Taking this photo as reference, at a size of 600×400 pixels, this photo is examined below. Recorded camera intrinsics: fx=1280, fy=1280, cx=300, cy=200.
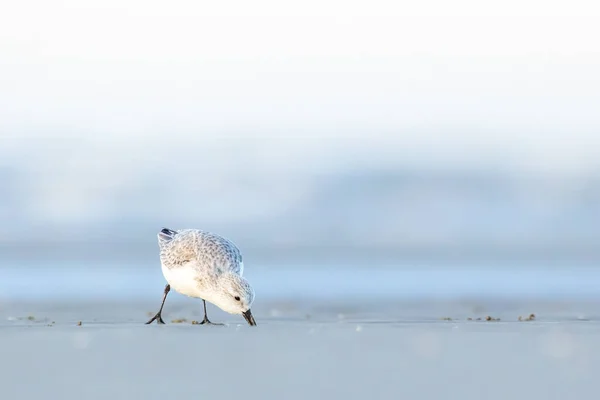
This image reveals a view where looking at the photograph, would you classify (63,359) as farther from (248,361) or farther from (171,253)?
(171,253)

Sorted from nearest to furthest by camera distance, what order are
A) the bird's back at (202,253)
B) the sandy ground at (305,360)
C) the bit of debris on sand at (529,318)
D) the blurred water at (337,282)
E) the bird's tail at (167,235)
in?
the sandy ground at (305,360) → the bird's back at (202,253) → the bit of debris on sand at (529,318) → the bird's tail at (167,235) → the blurred water at (337,282)

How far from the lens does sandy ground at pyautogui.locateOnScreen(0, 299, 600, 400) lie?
6.72 meters

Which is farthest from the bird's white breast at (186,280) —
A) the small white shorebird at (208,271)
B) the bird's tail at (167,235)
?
the bird's tail at (167,235)

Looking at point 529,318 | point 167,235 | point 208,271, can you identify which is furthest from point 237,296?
point 529,318

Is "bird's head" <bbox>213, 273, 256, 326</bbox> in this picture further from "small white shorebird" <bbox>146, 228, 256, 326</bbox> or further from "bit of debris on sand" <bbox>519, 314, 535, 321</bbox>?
"bit of debris on sand" <bbox>519, 314, 535, 321</bbox>

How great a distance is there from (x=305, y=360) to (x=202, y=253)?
3681 mm

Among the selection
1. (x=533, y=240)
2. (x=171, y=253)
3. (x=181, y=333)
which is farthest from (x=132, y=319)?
(x=533, y=240)

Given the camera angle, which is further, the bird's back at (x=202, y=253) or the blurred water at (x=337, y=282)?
the blurred water at (x=337, y=282)

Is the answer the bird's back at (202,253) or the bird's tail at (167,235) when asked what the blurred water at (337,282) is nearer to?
the bird's tail at (167,235)

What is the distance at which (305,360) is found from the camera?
306 inches

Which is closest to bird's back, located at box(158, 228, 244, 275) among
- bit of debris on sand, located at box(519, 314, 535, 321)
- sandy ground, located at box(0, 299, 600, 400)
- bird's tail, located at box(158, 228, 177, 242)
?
bird's tail, located at box(158, 228, 177, 242)

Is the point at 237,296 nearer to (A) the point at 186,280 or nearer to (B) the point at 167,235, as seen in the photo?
(A) the point at 186,280

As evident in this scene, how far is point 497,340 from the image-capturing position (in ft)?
28.9

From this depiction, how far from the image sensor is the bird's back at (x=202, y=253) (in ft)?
36.6
